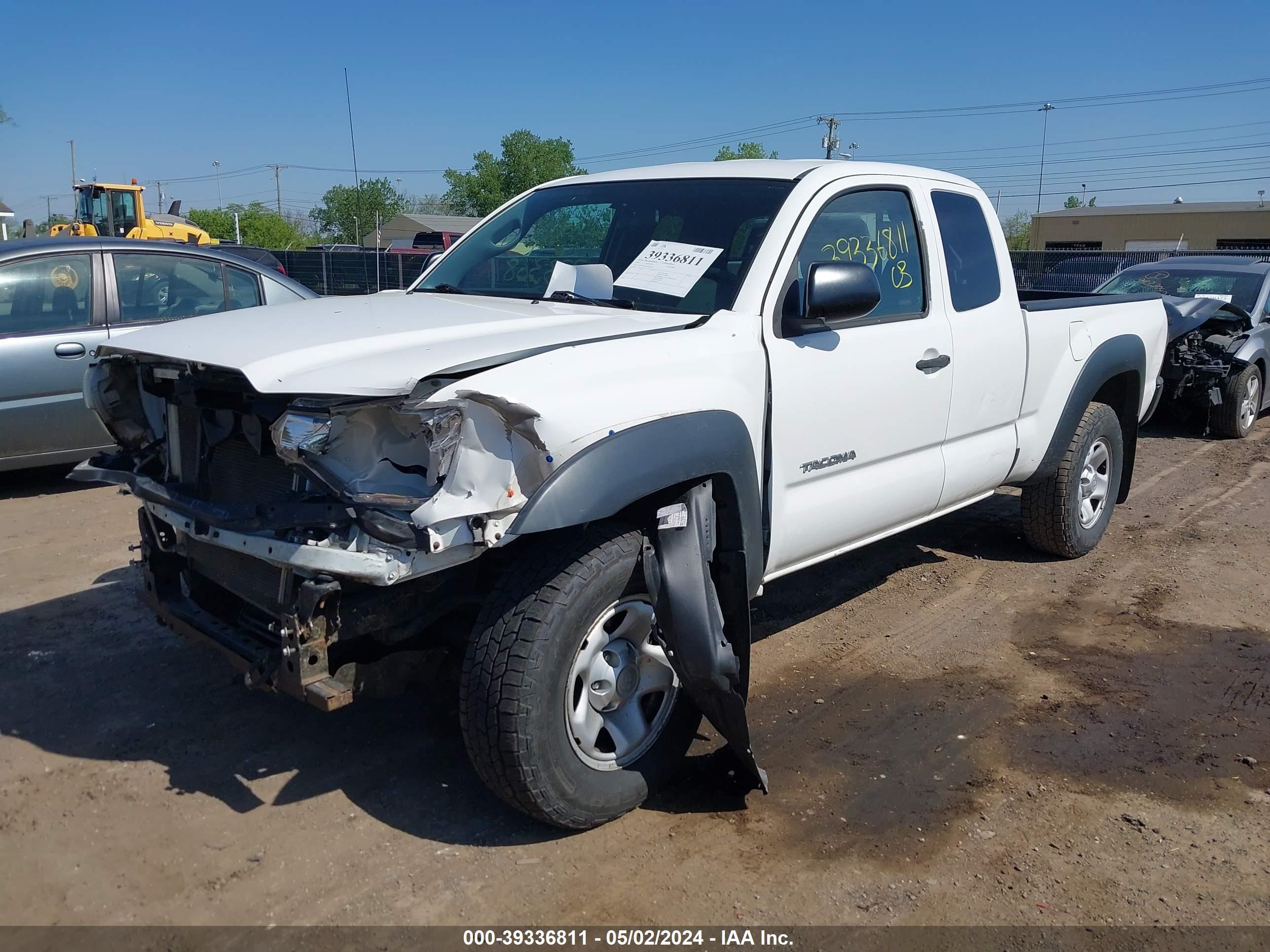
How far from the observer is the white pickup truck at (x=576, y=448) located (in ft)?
9.28

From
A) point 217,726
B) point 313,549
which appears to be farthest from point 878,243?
point 217,726

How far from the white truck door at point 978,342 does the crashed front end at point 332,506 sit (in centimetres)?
245

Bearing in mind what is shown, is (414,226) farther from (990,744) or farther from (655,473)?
(655,473)

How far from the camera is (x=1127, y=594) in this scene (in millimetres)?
5496

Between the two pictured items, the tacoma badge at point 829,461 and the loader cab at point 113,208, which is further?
the loader cab at point 113,208

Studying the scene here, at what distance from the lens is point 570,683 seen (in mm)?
3061

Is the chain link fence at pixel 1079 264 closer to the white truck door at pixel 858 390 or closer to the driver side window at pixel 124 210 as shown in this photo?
the white truck door at pixel 858 390

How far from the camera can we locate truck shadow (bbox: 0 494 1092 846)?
3422mm

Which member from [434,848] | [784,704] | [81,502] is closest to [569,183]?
[784,704]

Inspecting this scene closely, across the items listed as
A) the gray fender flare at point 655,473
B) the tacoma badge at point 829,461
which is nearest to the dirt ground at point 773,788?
the gray fender flare at point 655,473

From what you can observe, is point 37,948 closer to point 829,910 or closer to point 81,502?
point 829,910

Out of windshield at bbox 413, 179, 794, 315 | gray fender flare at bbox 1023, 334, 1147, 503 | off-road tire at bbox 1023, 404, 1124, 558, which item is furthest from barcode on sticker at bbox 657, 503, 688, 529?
off-road tire at bbox 1023, 404, 1124, 558

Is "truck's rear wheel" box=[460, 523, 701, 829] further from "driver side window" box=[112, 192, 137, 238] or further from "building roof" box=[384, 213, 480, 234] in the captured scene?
"building roof" box=[384, 213, 480, 234]

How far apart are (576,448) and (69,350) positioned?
17.2 ft
